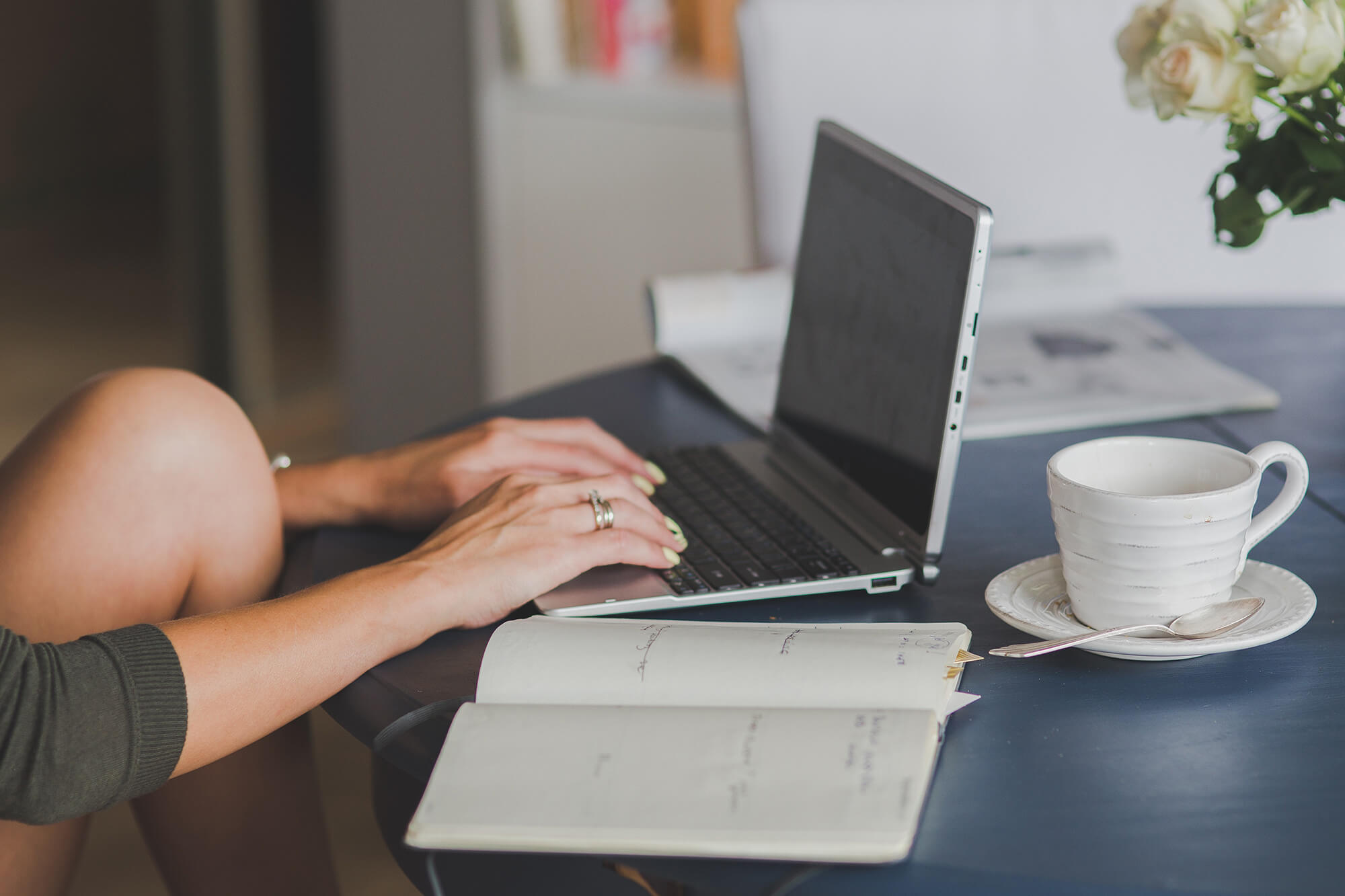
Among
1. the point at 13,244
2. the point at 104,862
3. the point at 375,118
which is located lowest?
the point at 104,862

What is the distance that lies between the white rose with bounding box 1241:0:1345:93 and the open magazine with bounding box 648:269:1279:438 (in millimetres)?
343

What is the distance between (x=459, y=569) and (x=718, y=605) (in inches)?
6.0

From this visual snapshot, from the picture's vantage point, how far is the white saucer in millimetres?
671

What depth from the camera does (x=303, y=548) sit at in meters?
0.91

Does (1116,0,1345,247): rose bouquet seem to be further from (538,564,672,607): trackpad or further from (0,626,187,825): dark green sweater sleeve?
(0,626,187,825): dark green sweater sleeve

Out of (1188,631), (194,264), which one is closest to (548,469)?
(1188,631)

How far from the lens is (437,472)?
918 mm

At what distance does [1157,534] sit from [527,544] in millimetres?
351

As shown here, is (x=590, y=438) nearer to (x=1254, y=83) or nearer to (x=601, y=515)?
(x=601, y=515)

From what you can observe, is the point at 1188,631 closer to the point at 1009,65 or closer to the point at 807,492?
the point at 807,492

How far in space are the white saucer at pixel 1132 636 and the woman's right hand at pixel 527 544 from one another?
207 millimetres

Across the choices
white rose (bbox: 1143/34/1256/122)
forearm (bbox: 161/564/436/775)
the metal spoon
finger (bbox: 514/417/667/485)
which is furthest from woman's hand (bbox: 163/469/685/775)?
white rose (bbox: 1143/34/1256/122)

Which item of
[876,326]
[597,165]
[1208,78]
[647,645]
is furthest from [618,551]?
[597,165]

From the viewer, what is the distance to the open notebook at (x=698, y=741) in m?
0.53
